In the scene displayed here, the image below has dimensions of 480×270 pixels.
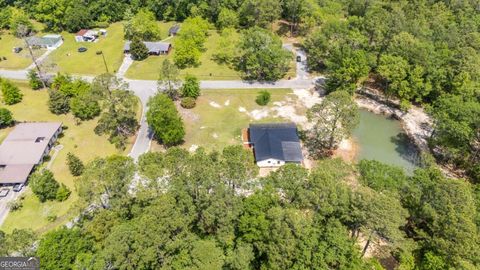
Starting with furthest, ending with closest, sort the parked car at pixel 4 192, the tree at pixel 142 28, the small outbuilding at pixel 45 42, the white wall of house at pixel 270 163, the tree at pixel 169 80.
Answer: the tree at pixel 142 28
the small outbuilding at pixel 45 42
the tree at pixel 169 80
the white wall of house at pixel 270 163
the parked car at pixel 4 192

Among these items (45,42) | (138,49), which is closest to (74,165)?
(138,49)

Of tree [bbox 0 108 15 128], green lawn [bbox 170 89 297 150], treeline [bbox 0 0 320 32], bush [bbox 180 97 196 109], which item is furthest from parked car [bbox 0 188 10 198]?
treeline [bbox 0 0 320 32]

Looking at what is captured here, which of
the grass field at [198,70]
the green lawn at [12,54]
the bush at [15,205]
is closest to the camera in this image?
the bush at [15,205]

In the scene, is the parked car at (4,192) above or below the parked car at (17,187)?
below

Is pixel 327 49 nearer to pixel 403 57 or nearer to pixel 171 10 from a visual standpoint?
pixel 403 57

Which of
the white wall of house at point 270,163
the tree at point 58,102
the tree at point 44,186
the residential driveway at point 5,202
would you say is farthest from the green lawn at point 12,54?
the white wall of house at point 270,163

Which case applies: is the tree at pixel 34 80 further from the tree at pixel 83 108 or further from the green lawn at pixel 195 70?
the green lawn at pixel 195 70
